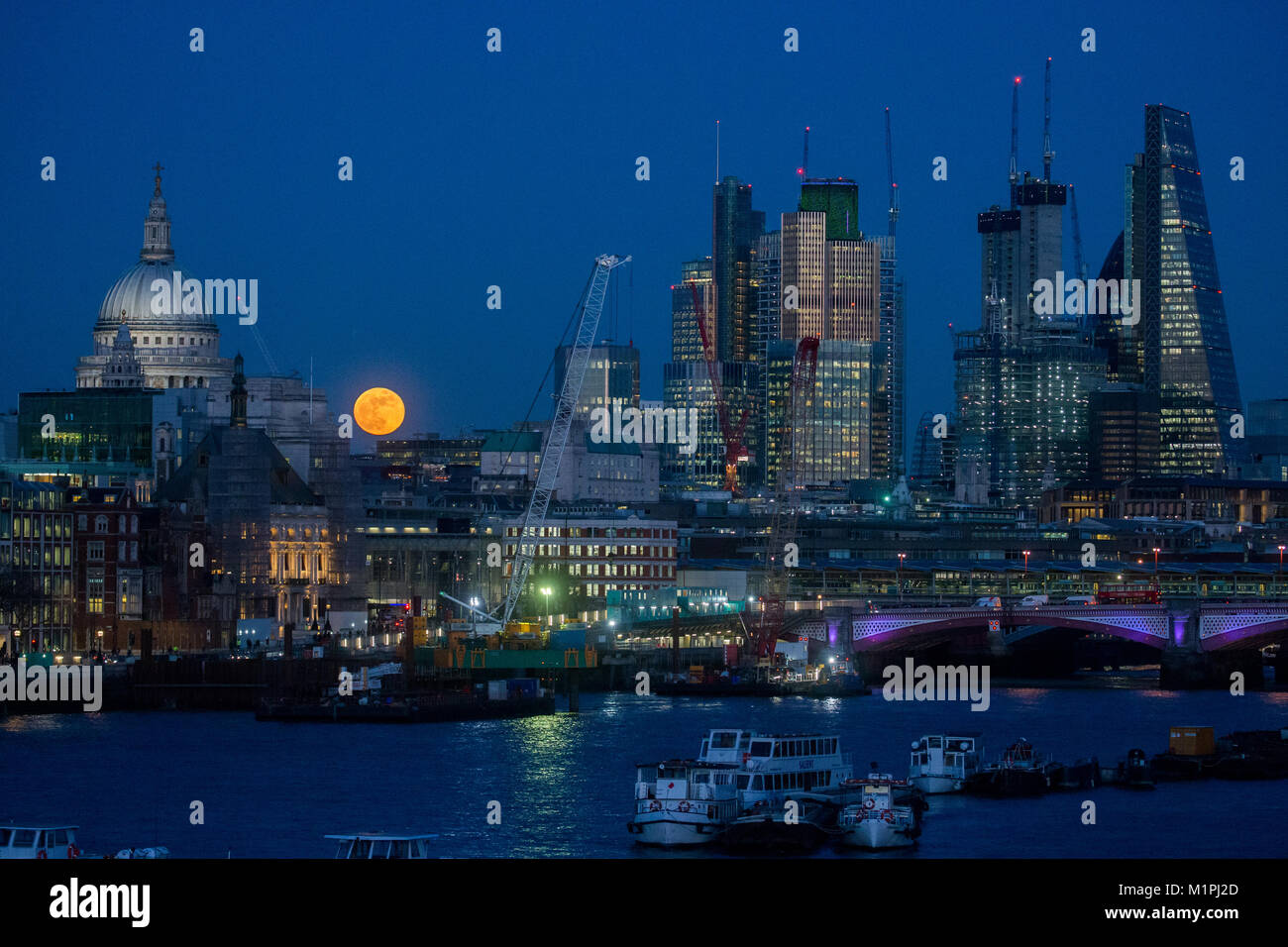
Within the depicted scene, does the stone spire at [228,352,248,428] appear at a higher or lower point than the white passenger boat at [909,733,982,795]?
higher

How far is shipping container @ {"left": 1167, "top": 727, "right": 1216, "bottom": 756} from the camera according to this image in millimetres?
59688

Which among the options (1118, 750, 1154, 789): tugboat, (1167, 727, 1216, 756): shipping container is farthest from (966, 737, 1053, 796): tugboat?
(1167, 727, 1216, 756): shipping container

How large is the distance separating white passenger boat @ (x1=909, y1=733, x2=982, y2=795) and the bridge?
40101 millimetres

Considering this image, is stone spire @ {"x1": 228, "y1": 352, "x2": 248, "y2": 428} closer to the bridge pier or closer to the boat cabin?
the bridge pier

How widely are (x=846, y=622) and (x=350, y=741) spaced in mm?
35883

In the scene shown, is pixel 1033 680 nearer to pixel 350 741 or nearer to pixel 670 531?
pixel 670 531

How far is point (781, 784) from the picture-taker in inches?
1902

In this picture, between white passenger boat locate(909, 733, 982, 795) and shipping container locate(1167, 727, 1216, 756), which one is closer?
white passenger boat locate(909, 733, 982, 795)

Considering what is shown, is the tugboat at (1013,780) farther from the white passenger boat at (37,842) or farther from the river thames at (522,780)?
the white passenger boat at (37,842)
